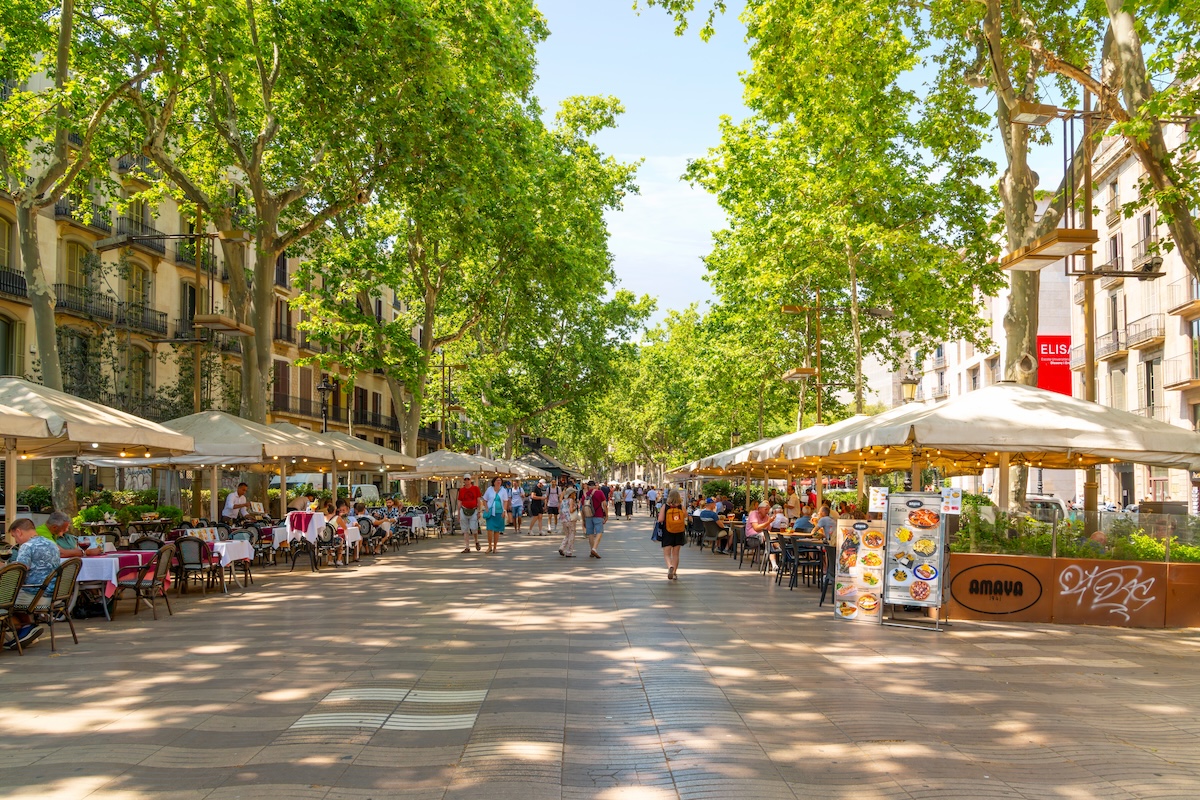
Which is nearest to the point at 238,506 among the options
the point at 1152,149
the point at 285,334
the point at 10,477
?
the point at 10,477

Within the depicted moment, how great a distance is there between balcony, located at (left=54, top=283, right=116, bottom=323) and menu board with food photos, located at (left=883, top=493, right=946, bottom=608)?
82.4ft

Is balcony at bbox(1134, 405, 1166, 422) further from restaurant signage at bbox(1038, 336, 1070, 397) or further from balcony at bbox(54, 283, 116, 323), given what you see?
balcony at bbox(54, 283, 116, 323)

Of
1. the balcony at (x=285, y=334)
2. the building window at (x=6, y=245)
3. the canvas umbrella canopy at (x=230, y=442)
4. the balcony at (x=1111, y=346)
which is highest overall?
the building window at (x=6, y=245)

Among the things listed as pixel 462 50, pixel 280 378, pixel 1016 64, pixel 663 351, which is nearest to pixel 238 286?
pixel 462 50

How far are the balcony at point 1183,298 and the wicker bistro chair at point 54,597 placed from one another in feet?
104

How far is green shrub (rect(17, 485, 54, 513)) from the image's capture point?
24094 mm

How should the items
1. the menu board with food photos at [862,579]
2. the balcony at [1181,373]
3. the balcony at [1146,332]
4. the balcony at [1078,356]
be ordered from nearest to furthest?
the menu board with food photos at [862,579] → the balcony at [1181,373] → the balcony at [1146,332] → the balcony at [1078,356]

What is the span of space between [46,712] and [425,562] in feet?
46.6

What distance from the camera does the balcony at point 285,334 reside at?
150 ft

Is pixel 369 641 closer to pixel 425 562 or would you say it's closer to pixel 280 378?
pixel 425 562

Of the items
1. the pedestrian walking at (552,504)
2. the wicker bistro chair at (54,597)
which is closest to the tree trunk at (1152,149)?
the wicker bistro chair at (54,597)

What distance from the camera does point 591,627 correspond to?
1112 centimetres

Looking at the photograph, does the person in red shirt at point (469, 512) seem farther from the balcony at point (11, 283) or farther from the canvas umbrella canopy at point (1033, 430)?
the balcony at point (11, 283)

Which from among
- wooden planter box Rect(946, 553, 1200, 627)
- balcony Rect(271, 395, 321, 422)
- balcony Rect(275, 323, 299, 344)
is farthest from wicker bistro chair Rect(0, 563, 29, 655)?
balcony Rect(275, 323, 299, 344)
